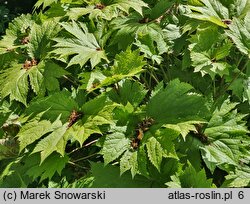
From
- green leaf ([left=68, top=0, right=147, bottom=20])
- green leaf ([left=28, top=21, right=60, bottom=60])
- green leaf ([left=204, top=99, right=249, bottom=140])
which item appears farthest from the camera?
green leaf ([left=28, top=21, right=60, bottom=60])

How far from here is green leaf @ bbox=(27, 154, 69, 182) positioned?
2.37 meters

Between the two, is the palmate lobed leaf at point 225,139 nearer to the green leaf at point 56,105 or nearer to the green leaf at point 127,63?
the green leaf at point 127,63

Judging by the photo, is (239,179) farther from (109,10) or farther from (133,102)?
(109,10)

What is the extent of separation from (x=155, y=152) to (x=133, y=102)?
0.37 m

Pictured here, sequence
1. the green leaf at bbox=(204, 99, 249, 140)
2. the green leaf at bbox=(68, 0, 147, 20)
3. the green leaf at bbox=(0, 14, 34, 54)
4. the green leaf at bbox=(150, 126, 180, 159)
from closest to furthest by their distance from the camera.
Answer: the green leaf at bbox=(150, 126, 180, 159) → the green leaf at bbox=(204, 99, 249, 140) → the green leaf at bbox=(68, 0, 147, 20) → the green leaf at bbox=(0, 14, 34, 54)

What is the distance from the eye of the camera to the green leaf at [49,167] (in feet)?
7.77

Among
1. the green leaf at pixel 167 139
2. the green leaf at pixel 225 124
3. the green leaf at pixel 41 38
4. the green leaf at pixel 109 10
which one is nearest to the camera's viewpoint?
the green leaf at pixel 167 139

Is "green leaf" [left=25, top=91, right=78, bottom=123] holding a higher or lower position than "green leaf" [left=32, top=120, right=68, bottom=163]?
higher

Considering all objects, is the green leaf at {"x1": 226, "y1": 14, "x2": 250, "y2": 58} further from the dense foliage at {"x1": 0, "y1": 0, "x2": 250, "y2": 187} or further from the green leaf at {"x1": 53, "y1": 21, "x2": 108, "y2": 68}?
the green leaf at {"x1": 53, "y1": 21, "x2": 108, "y2": 68}

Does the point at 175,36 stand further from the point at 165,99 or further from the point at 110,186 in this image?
the point at 110,186

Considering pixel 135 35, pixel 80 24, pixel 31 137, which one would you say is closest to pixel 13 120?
pixel 31 137


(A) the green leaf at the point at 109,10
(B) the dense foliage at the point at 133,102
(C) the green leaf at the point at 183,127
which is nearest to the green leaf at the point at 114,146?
(B) the dense foliage at the point at 133,102

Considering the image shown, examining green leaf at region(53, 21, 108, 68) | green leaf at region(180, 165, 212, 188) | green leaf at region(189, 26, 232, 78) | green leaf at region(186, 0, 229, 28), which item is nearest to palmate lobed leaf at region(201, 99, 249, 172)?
green leaf at region(180, 165, 212, 188)

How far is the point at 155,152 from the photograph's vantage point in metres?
2.19
